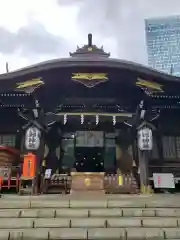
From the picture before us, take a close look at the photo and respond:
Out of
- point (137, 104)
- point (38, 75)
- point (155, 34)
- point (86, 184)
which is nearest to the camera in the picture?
point (86, 184)

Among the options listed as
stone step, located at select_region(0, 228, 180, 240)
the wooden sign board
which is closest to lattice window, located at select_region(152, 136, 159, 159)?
the wooden sign board

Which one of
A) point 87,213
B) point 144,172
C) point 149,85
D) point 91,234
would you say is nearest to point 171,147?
point 144,172

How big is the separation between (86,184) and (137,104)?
4.38m

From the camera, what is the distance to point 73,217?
7.05 meters

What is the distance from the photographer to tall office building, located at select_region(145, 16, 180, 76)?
3354 inches

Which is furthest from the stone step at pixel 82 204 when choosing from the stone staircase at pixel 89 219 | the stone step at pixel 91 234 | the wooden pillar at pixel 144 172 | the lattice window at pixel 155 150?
the lattice window at pixel 155 150

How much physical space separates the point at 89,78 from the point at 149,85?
2.54 meters

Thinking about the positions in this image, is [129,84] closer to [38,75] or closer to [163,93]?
[163,93]

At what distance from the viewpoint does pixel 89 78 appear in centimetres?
1227

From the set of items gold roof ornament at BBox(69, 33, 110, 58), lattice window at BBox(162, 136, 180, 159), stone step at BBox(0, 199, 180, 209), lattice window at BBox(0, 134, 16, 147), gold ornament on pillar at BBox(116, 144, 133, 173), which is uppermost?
gold roof ornament at BBox(69, 33, 110, 58)

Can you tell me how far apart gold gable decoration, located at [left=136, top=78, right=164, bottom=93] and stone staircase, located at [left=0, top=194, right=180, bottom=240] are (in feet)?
18.3

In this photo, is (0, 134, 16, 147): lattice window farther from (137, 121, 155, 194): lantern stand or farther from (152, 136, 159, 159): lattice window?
(152, 136, 159, 159): lattice window

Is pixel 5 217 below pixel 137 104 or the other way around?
below

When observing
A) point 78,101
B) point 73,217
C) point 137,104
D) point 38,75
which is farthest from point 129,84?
point 73,217
